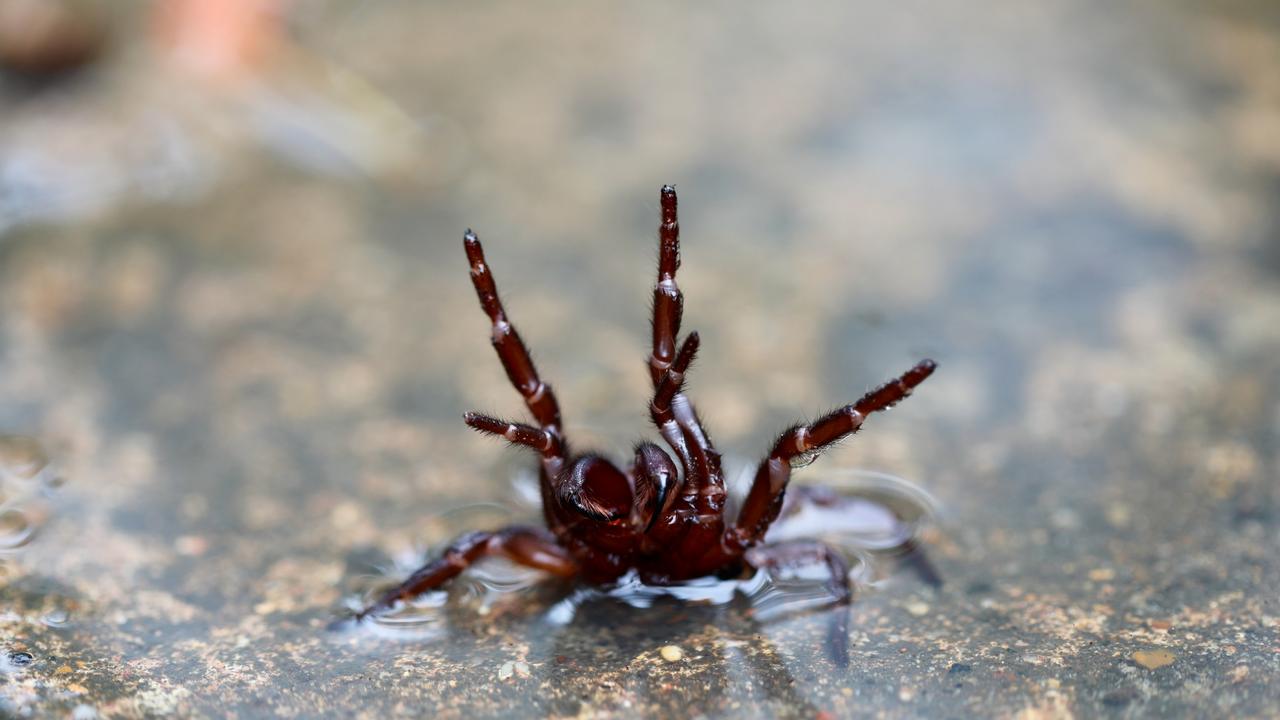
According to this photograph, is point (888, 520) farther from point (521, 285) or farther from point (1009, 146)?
point (1009, 146)

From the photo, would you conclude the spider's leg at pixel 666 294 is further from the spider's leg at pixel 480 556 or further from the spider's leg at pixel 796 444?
the spider's leg at pixel 480 556

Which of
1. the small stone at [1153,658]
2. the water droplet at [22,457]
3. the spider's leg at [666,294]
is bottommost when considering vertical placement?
the small stone at [1153,658]

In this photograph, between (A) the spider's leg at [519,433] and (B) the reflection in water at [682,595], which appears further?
(B) the reflection in water at [682,595]

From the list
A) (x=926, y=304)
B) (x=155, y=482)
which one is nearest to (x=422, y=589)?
(x=155, y=482)

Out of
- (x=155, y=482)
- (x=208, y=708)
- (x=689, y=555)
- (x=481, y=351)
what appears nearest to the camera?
(x=208, y=708)

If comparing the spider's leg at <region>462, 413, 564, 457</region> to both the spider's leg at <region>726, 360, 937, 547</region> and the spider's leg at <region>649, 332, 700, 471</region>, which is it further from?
the spider's leg at <region>726, 360, 937, 547</region>

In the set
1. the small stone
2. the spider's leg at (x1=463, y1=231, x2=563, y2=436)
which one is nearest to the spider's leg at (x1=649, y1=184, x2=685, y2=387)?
the spider's leg at (x1=463, y1=231, x2=563, y2=436)

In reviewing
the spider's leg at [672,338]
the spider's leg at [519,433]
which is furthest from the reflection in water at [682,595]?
the spider's leg at [519,433]
